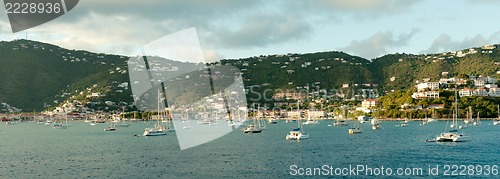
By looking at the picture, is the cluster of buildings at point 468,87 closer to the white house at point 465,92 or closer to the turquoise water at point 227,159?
the white house at point 465,92

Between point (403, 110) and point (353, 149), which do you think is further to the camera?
point (403, 110)

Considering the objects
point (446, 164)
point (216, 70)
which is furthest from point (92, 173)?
point (216, 70)

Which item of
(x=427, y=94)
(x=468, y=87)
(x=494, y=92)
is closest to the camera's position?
(x=427, y=94)

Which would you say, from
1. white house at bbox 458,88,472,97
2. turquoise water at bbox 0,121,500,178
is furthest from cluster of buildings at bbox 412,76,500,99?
turquoise water at bbox 0,121,500,178

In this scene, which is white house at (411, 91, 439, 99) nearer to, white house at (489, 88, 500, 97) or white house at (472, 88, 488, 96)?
white house at (472, 88, 488, 96)

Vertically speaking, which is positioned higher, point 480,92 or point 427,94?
point 480,92

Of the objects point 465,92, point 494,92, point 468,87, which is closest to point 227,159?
point 465,92

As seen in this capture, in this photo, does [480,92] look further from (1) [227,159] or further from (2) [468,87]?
(1) [227,159]

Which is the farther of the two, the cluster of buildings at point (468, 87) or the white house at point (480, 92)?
the white house at point (480, 92)

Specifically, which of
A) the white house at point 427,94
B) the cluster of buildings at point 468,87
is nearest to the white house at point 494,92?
the cluster of buildings at point 468,87

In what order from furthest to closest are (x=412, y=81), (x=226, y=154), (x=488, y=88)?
1. (x=412, y=81)
2. (x=488, y=88)
3. (x=226, y=154)

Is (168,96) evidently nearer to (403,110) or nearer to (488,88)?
(403,110)
